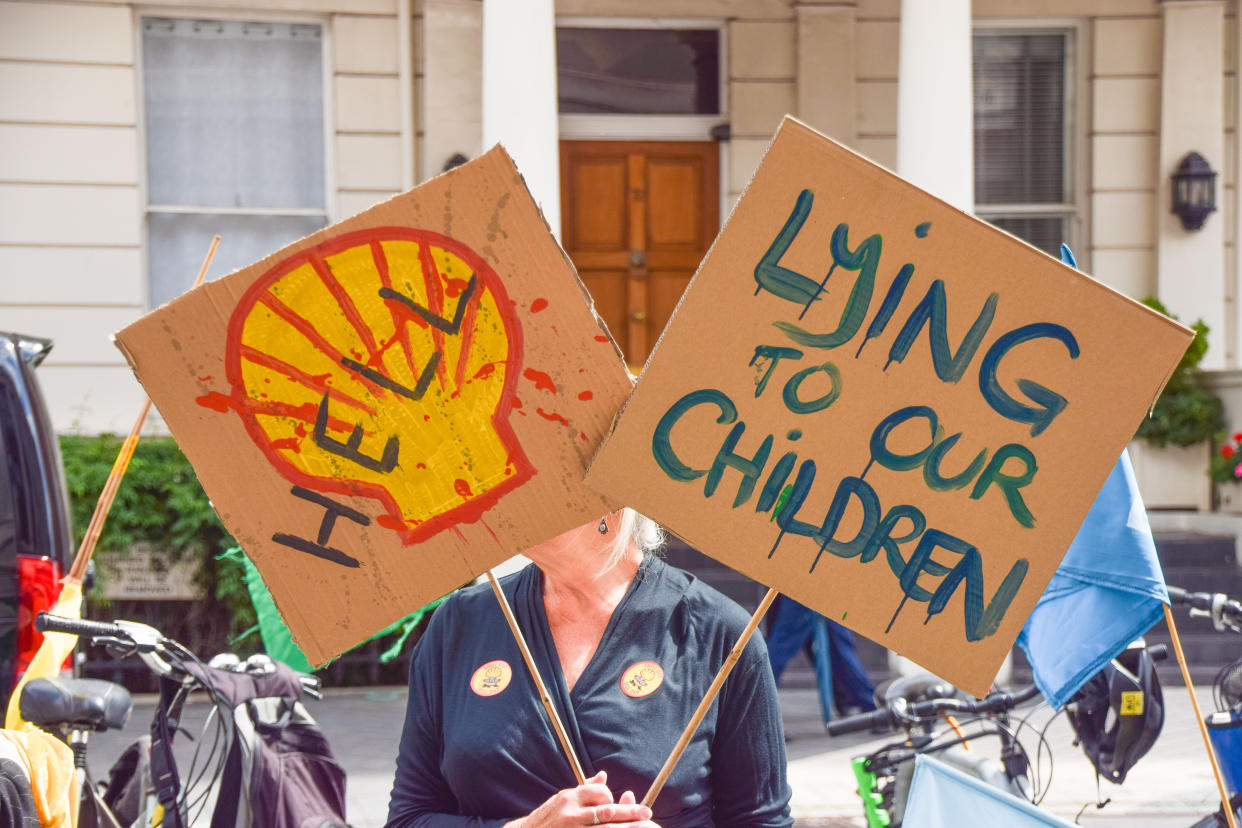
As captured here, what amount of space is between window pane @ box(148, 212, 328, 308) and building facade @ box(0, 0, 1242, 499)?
2cm

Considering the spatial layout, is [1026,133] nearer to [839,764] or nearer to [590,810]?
[839,764]

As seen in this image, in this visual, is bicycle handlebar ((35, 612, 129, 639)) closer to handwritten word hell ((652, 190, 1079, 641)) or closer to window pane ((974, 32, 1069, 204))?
handwritten word hell ((652, 190, 1079, 641))

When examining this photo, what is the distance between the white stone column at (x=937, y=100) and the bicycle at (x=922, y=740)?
5203mm

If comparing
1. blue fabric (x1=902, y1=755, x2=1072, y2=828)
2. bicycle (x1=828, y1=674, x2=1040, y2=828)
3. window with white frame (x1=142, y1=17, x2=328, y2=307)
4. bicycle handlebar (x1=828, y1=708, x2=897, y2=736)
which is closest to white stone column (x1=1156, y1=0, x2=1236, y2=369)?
window with white frame (x1=142, y1=17, x2=328, y2=307)

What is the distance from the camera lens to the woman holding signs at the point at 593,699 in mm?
2162

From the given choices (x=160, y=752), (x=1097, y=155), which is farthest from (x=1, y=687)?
(x=1097, y=155)

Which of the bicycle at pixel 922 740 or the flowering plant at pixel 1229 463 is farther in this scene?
the flowering plant at pixel 1229 463

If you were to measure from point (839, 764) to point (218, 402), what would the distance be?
219 inches

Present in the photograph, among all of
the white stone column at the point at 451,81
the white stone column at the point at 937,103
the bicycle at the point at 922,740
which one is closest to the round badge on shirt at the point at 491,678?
the bicycle at the point at 922,740

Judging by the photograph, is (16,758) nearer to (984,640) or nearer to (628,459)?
(628,459)

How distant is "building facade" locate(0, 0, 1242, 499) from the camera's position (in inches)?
404

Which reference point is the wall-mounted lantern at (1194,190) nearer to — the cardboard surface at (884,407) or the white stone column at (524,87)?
the white stone column at (524,87)

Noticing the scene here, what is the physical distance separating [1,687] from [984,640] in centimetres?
342

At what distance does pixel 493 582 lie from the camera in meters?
2.11
